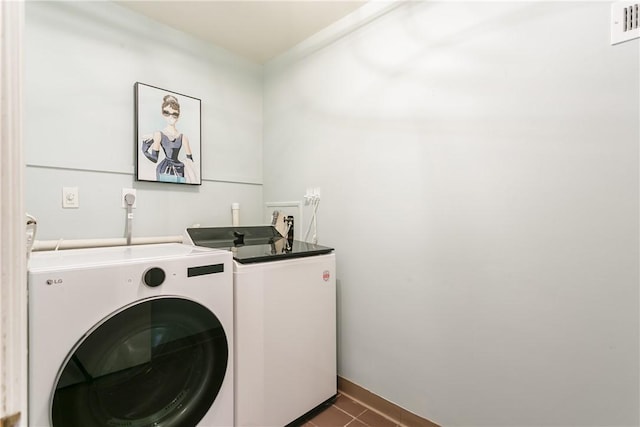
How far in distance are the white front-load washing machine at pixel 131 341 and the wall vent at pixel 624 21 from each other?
1635 millimetres

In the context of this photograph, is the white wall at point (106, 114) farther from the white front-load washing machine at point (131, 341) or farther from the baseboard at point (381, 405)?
the baseboard at point (381, 405)

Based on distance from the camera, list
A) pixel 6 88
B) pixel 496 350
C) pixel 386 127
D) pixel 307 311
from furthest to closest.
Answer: pixel 386 127, pixel 307 311, pixel 496 350, pixel 6 88

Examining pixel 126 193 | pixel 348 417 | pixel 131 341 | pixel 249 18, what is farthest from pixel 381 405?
pixel 249 18

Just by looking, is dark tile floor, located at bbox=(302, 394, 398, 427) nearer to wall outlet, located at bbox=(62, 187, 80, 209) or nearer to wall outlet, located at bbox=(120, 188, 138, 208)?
wall outlet, located at bbox=(120, 188, 138, 208)

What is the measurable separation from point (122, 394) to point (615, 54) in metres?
2.04

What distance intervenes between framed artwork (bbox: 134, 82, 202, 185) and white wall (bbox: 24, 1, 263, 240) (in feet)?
0.19

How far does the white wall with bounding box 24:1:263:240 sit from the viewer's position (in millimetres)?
1429

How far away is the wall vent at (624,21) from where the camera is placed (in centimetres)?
91

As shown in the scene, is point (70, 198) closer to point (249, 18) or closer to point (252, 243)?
point (252, 243)

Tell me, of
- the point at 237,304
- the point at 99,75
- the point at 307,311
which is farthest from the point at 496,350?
the point at 99,75

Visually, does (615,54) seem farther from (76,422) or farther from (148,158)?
(148,158)

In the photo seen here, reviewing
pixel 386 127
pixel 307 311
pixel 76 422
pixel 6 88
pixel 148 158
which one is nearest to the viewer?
pixel 6 88

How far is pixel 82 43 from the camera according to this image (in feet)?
5.05

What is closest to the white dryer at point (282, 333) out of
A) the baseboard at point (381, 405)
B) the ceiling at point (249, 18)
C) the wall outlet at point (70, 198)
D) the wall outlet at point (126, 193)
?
the baseboard at point (381, 405)
